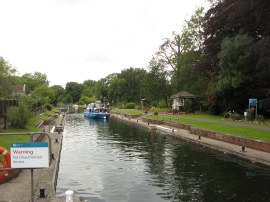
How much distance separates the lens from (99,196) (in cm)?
1304

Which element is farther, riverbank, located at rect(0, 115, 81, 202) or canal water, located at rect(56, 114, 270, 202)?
canal water, located at rect(56, 114, 270, 202)

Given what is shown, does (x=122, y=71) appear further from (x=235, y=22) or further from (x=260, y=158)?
(x=260, y=158)

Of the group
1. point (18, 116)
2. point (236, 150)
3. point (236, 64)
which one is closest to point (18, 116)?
point (18, 116)

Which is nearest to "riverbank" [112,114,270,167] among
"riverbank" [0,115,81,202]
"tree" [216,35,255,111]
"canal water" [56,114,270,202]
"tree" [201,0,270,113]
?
"canal water" [56,114,270,202]

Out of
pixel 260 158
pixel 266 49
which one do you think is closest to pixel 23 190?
pixel 260 158

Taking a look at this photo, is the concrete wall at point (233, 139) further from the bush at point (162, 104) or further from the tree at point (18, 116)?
the bush at point (162, 104)

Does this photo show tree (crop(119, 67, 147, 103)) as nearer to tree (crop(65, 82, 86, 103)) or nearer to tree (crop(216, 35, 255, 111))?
tree (crop(65, 82, 86, 103))

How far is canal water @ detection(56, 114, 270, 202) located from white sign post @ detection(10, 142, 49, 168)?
3870 mm

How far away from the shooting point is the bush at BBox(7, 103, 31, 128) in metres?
29.4

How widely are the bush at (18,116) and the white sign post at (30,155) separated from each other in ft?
69.3

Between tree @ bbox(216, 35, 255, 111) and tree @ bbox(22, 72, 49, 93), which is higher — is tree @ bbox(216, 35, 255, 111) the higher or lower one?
the lower one

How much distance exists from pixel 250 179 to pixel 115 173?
651cm

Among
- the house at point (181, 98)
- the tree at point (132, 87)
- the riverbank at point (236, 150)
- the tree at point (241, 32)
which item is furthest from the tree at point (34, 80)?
the riverbank at point (236, 150)

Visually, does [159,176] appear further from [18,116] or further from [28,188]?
[18,116]
